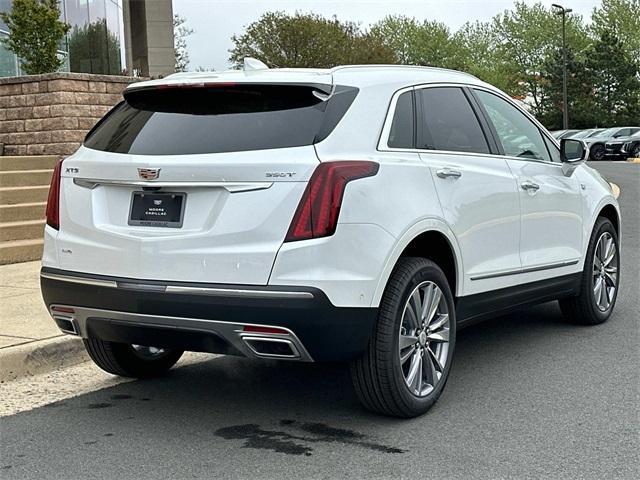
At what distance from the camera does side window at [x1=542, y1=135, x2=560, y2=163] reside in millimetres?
6207

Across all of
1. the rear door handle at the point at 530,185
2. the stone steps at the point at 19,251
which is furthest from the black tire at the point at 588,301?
the stone steps at the point at 19,251

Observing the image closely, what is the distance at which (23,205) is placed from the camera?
10.4 meters

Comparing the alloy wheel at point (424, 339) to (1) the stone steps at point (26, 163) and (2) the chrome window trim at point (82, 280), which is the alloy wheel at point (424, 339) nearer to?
(2) the chrome window trim at point (82, 280)

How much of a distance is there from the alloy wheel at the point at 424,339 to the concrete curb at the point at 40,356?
2429mm

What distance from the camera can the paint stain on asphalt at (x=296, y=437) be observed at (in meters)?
4.05

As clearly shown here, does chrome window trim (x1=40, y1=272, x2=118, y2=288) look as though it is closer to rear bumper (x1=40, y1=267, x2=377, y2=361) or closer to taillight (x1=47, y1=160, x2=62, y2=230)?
rear bumper (x1=40, y1=267, x2=377, y2=361)

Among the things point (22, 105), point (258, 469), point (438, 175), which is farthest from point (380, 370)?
point (22, 105)

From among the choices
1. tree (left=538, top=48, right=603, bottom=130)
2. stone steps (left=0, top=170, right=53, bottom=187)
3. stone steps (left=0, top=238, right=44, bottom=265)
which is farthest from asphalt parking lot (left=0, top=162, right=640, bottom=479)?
tree (left=538, top=48, right=603, bottom=130)

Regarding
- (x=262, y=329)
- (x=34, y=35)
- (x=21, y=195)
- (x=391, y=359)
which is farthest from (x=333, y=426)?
(x=34, y=35)

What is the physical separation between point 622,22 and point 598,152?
38783 millimetres

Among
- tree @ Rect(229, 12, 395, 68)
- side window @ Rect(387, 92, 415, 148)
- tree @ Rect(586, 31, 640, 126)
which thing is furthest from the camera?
tree @ Rect(586, 31, 640, 126)

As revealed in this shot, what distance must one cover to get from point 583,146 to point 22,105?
9274mm

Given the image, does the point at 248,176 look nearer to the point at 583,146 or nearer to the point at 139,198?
the point at 139,198

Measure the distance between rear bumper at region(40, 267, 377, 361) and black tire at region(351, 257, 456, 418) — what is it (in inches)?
4.8
